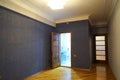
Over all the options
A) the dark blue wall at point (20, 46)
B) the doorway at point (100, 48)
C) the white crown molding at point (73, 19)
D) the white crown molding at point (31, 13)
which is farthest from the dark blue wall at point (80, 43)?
the doorway at point (100, 48)

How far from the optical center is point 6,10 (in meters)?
3.11

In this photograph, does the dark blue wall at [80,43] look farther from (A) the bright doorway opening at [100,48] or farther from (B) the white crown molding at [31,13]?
(A) the bright doorway opening at [100,48]

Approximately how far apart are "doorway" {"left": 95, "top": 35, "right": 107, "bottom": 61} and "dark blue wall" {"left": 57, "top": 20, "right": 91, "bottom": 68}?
8.87 feet

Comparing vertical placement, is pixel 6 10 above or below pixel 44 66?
above

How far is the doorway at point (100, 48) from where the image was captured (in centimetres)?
732

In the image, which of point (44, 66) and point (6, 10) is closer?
point (6, 10)

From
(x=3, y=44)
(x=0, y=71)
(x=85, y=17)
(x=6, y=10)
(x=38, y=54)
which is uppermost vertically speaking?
(x=85, y=17)

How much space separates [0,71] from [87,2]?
3.56m

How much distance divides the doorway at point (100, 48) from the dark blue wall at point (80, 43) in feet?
8.87

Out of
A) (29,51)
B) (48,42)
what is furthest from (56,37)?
(29,51)

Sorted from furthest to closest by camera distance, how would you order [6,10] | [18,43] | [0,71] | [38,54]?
1. [38,54]
2. [18,43]
3. [6,10]
4. [0,71]

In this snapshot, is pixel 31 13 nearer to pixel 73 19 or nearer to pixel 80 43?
pixel 73 19

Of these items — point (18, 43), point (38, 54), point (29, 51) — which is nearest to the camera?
point (18, 43)

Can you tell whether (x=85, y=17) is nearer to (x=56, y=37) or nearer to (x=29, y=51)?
(x=56, y=37)
